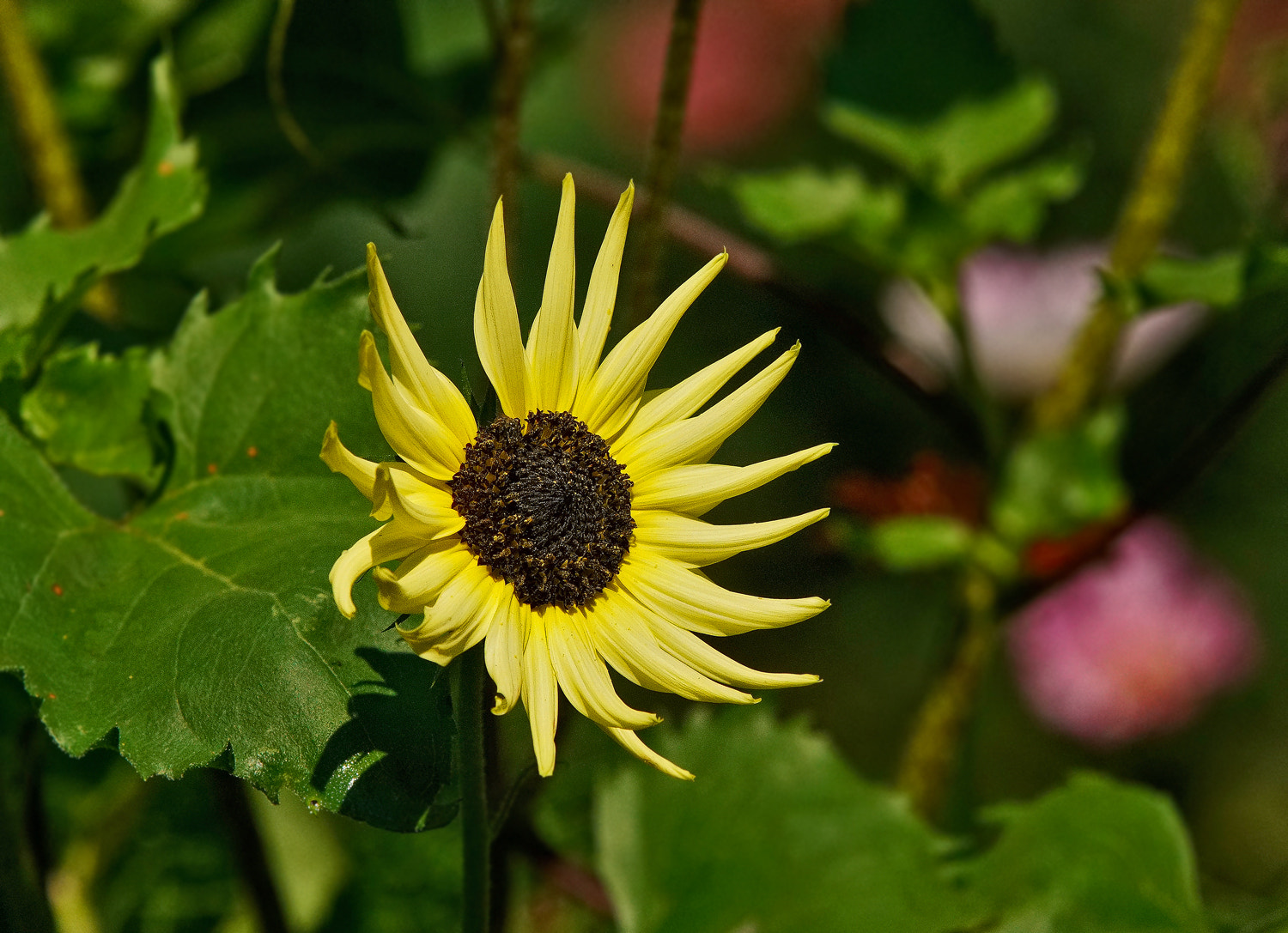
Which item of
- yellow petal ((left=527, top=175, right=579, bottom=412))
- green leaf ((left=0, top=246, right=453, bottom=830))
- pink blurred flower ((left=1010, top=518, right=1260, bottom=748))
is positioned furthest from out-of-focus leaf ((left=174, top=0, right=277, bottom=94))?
pink blurred flower ((left=1010, top=518, right=1260, bottom=748))

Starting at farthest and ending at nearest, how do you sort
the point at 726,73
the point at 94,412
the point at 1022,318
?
the point at 726,73 < the point at 1022,318 < the point at 94,412

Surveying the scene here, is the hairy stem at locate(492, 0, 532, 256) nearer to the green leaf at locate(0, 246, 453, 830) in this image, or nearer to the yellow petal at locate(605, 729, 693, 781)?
the green leaf at locate(0, 246, 453, 830)

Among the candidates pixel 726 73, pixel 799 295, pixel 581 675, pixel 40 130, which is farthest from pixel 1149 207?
pixel 726 73

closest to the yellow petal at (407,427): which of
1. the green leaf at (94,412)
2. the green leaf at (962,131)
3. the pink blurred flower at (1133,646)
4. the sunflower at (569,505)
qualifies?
the sunflower at (569,505)

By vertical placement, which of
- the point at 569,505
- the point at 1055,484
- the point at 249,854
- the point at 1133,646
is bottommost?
the point at 1133,646

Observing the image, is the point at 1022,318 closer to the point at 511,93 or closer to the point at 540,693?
the point at 511,93

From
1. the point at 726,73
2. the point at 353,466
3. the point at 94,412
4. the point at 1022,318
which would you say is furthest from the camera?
the point at 726,73

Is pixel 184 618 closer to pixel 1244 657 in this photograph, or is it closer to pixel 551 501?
pixel 551 501

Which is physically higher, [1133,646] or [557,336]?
[557,336]

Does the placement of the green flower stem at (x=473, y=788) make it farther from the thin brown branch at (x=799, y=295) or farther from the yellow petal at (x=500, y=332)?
the thin brown branch at (x=799, y=295)
